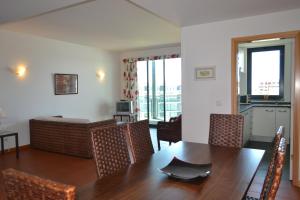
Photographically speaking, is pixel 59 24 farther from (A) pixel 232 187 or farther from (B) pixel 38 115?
(A) pixel 232 187

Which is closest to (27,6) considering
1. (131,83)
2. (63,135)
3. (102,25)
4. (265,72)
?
(102,25)

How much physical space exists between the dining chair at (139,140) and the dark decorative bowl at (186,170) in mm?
497

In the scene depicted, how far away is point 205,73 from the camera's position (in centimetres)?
390

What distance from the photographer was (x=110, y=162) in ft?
6.24

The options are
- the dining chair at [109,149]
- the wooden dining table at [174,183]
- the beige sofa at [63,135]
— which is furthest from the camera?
the beige sofa at [63,135]

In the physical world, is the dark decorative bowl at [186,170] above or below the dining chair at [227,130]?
below

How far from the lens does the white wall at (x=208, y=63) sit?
11.7 feet

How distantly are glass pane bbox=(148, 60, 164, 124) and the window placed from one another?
2.71 m

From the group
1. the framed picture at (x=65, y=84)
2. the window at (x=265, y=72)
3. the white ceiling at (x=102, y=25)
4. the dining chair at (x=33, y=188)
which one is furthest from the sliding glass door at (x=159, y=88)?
the dining chair at (x=33, y=188)

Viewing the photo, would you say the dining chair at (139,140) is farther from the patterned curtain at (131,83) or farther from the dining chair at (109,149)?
the patterned curtain at (131,83)

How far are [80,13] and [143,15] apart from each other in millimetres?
1049

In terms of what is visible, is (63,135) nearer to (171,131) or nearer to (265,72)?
(171,131)

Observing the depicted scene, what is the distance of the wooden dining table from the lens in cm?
137

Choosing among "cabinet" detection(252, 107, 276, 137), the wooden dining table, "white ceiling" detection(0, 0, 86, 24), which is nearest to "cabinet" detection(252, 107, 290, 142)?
"cabinet" detection(252, 107, 276, 137)
